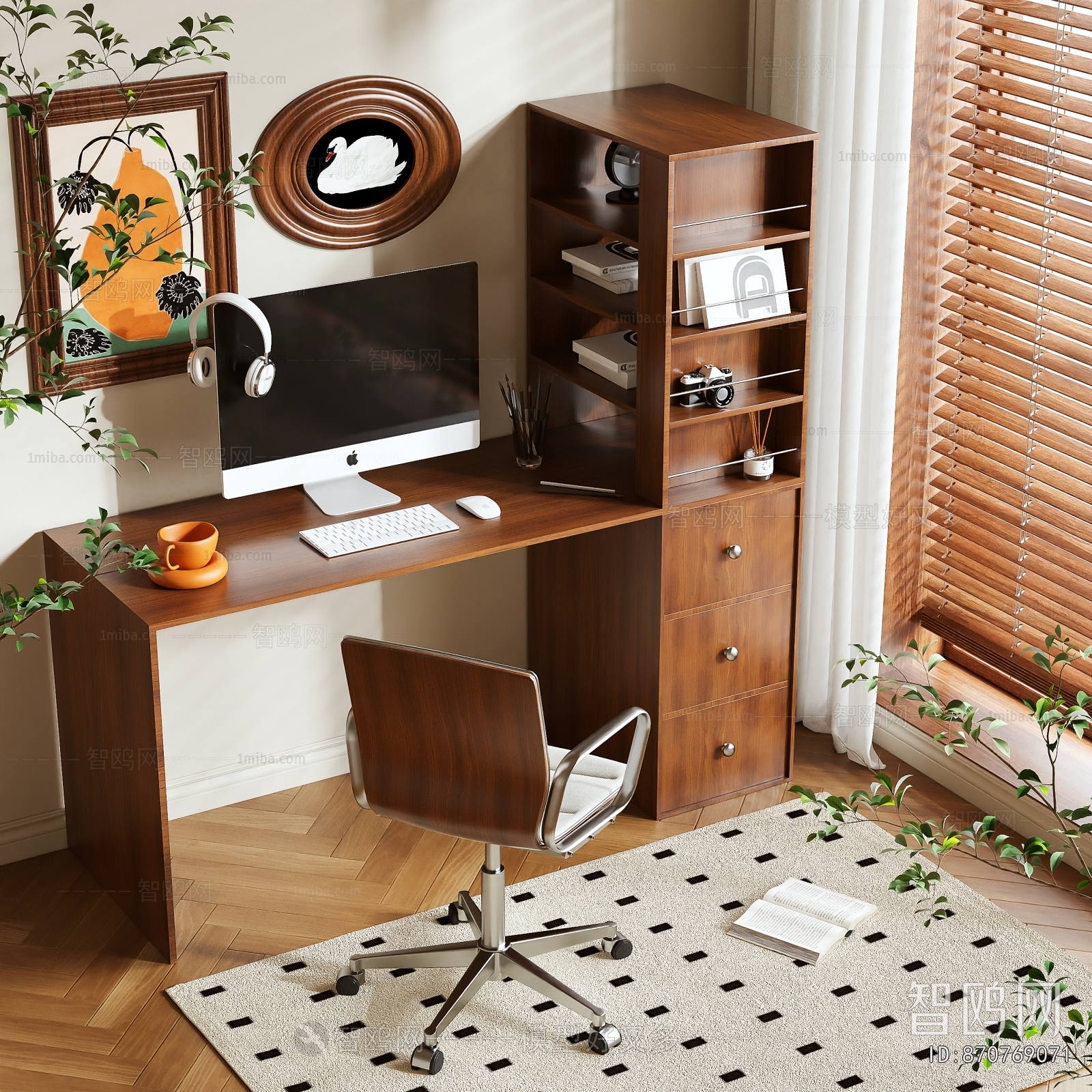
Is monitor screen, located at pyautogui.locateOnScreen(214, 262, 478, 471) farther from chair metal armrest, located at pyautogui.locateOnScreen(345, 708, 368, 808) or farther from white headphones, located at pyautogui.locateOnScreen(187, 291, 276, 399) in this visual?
chair metal armrest, located at pyautogui.locateOnScreen(345, 708, 368, 808)

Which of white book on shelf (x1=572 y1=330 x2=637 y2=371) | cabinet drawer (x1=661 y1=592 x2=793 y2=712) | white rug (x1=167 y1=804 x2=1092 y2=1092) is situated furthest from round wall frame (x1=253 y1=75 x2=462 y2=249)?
white rug (x1=167 y1=804 x2=1092 y2=1092)

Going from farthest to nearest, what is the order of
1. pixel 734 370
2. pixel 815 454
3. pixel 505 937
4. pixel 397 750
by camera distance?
1. pixel 815 454
2. pixel 734 370
3. pixel 505 937
4. pixel 397 750

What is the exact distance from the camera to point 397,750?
268 cm

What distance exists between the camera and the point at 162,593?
2.99 m

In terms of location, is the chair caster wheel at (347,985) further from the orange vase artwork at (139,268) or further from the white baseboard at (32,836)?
the orange vase artwork at (139,268)

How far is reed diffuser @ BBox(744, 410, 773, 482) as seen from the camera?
3520 mm

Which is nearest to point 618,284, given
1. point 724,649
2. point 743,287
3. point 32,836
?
point 743,287

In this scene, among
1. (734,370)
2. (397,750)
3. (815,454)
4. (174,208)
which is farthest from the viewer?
(815,454)

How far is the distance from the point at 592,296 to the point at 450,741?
1325 mm

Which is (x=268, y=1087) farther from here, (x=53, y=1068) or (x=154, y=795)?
(x=154, y=795)

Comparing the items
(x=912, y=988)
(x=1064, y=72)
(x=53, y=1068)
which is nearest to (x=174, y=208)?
(x=53, y=1068)

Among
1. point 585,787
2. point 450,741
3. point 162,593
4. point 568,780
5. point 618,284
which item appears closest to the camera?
point 450,741

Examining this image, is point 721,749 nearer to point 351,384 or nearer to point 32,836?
point 351,384

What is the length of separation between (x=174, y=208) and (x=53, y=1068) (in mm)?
1789
